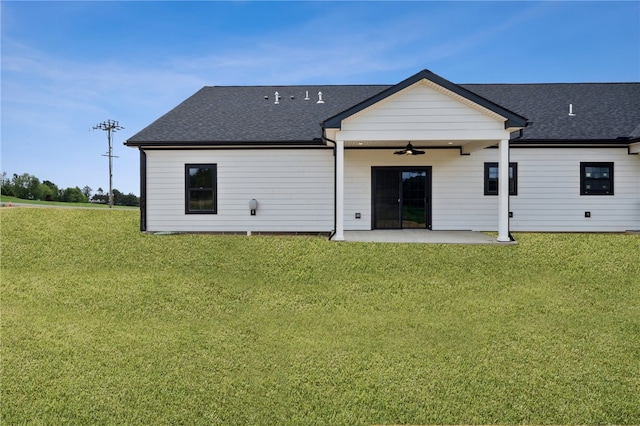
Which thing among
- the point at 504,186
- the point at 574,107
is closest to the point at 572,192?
the point at 574,107

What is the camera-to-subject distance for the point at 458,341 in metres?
5.21

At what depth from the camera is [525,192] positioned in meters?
12.4

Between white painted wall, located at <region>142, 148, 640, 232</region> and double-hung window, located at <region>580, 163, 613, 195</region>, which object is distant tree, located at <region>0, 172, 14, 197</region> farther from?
double-hung window, located at <region>580, 163, 613, 195</region>

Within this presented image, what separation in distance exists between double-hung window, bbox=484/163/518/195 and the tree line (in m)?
44.6

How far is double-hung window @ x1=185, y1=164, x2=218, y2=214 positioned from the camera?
40.5 feet

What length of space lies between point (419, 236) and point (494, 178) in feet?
12.7

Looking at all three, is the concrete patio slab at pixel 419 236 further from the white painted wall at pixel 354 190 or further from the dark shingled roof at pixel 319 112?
the dark shingled roof at pixel 319 112

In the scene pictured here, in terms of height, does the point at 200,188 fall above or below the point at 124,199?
below

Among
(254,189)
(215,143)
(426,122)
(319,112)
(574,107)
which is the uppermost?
(574,107)

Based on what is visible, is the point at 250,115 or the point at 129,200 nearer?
the point at 250,115

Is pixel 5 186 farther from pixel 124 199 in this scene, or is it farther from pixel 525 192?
pixel 525 192

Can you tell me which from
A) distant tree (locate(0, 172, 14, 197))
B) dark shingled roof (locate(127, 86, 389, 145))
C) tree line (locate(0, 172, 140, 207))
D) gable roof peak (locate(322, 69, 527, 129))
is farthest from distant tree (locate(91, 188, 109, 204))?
gable roof peak (locate(322, 69, 527, 129))

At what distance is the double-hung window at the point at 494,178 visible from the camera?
12406mm

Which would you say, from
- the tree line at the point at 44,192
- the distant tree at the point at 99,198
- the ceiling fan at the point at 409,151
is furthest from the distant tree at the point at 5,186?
the ceiling fan at the point at 409,151
